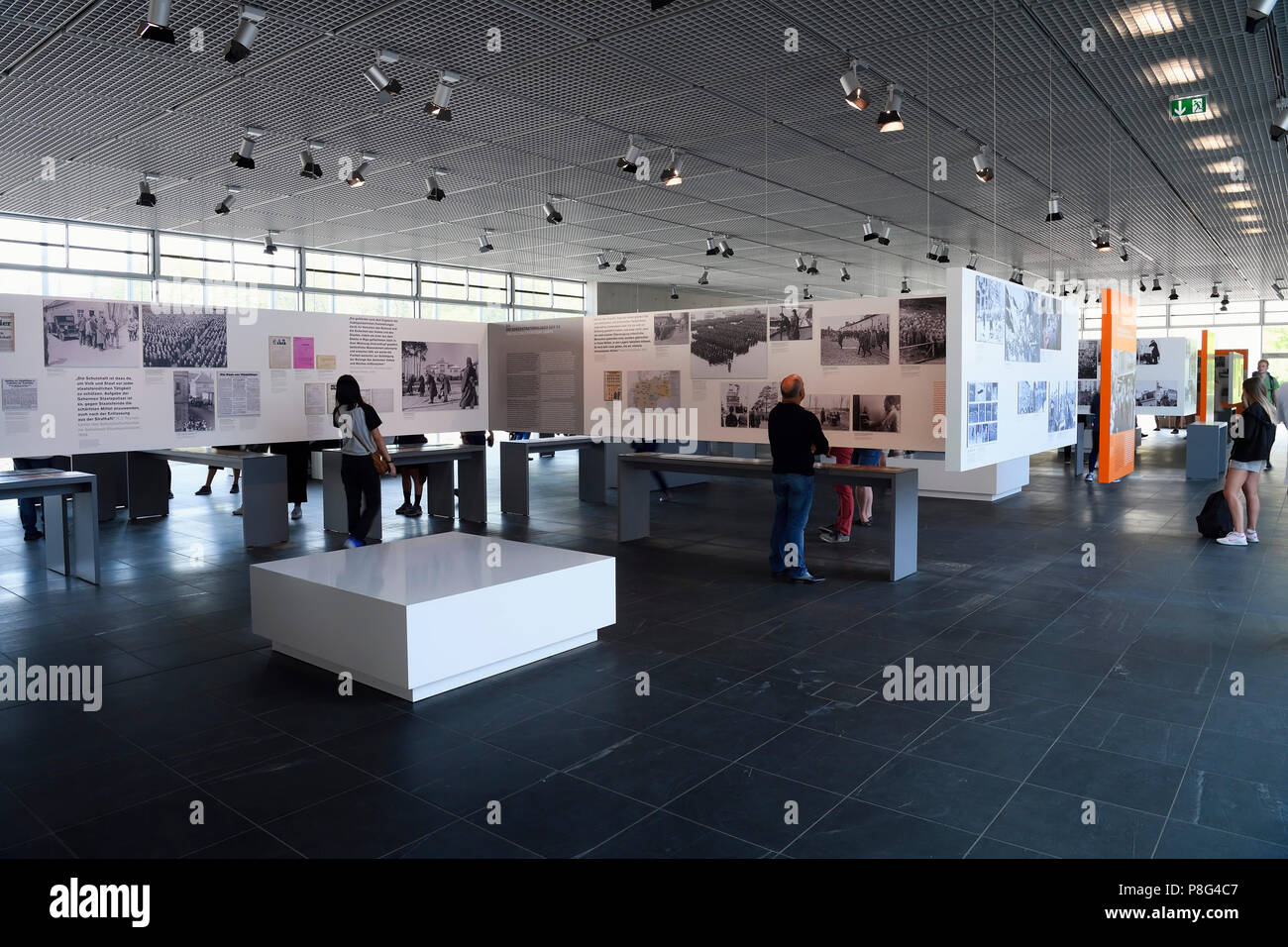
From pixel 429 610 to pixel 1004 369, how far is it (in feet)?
18.4

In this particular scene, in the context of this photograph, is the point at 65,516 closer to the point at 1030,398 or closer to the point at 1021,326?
the point at 1021,326

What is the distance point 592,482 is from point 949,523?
16.2ft

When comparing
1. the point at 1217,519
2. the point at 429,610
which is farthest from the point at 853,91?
the point at 1217,519

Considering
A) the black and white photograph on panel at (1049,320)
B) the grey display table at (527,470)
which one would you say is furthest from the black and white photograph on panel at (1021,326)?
the grey display table at (527,470)

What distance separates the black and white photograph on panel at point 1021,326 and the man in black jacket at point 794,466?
200cm

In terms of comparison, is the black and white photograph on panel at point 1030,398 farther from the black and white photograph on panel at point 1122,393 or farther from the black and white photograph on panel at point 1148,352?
the black and white photograph on panel at point 1148,352

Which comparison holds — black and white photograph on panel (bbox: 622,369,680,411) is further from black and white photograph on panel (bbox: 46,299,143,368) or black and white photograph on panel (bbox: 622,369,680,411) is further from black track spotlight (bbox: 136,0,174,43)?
black track spotlight (bbox: 136,0,174,43)

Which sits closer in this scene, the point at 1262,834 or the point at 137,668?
the point at 1262,834

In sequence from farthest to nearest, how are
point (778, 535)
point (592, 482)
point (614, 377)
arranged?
1. point (592, 482)
2. point (614, 377)
3. point (778, 535)

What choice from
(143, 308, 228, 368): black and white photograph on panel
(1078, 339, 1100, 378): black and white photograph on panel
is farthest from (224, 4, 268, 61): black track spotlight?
(1078, 339, 1100, 378): black and white photograph on panel

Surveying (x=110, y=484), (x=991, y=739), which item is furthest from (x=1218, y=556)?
(x=110, y=484)

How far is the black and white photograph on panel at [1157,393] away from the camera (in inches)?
776
